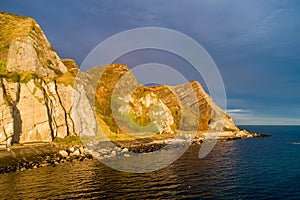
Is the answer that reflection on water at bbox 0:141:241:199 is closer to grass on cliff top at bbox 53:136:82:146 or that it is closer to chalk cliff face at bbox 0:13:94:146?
chalk cliff face at bbox 0:13:94:146

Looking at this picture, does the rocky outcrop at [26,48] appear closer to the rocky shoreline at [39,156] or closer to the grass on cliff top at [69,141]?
the grass on cliff top at [69,141]

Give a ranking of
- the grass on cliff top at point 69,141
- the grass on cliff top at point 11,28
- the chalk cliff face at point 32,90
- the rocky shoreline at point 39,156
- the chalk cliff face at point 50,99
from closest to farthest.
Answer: the rocky shoreline at point 39,156 → the chalk cliff face at point 32,90 → the chalk cliff face at point 50,99 → the grass on cliff top at point 69,141 → the grass on cliff top at point 11,28

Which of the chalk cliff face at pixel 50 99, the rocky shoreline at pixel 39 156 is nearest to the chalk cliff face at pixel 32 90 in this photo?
the chalk cliff face at pixel 50 99

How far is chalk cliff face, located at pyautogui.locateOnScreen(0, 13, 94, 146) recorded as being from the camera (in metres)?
91.5

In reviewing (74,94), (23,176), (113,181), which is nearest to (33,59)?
(74,94)

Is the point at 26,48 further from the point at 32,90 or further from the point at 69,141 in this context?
the point at 69,141

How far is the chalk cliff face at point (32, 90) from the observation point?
91500 millimetres

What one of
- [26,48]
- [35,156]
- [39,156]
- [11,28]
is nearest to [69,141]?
[39,156]

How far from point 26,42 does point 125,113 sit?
243ft

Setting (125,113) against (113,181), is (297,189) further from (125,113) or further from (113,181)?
(125,113)

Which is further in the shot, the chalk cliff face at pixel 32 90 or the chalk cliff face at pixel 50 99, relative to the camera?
the chalk cliff face at pixel 50 99

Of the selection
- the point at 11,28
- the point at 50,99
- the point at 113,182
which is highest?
the point at 11,28

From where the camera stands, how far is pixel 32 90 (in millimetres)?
100438

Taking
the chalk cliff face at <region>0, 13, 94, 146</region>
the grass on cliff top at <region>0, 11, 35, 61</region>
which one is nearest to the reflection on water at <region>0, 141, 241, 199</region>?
the chalk cliff face at <region>0, 13, 94, 146</region>
